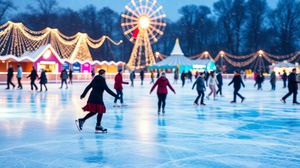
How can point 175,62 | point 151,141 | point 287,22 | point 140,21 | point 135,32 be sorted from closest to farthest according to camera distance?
1. point 151,141
2. point 140,21
3. point 135,32
4. point 175,62
5. point 287,22

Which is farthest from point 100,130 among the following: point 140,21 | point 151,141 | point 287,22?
point 287,22

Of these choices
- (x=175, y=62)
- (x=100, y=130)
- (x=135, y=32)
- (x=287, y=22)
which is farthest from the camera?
(x=287, y=22)

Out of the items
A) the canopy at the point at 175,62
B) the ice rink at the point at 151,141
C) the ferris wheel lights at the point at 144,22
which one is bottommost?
the ice rink at the point at 151,141

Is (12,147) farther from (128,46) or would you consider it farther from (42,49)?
(128,46)

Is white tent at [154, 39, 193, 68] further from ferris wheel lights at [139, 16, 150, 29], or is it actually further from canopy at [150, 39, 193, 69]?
ferris wheel lights at [139, 16, 150, 29]

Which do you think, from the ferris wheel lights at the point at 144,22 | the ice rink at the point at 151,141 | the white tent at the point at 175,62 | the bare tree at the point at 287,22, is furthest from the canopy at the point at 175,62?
the ice rink at the point at 151,141

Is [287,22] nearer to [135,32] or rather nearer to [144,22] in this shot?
[144,22]

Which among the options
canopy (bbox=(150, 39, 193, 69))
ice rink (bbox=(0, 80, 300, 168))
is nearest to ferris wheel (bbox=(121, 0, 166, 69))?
canopy (bbox=(150, 39, 193, 69))

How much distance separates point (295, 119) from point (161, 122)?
143 inches

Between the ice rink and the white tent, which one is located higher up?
the white tent

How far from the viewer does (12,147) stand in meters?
6.56

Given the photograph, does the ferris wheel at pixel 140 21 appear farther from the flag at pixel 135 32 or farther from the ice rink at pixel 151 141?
the ice rink at pixel 151 141

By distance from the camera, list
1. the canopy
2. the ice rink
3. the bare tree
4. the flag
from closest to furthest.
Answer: the ice rink
the flag
the canopy
the bare tree

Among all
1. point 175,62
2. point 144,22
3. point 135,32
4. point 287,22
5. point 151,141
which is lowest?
point 151,141
